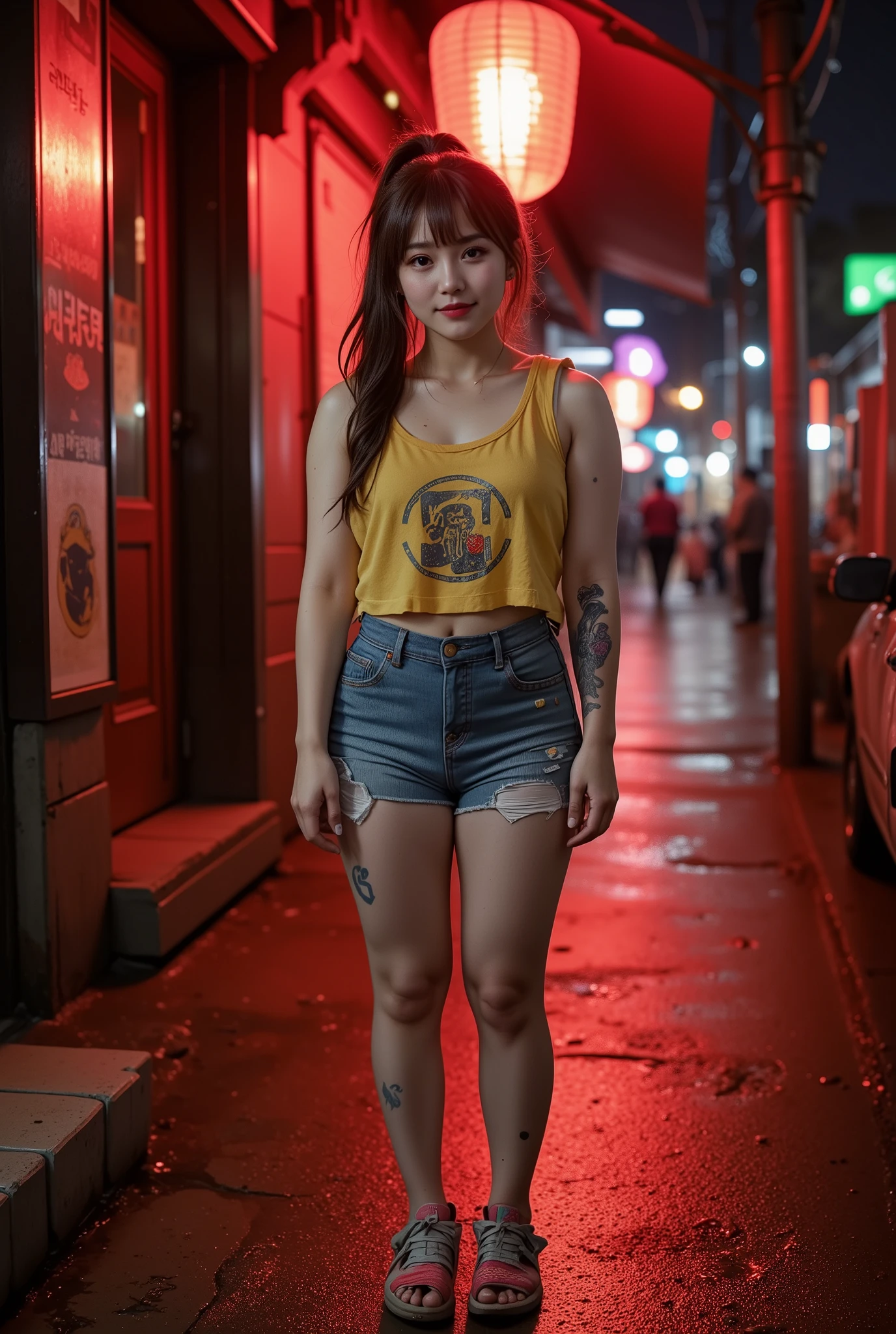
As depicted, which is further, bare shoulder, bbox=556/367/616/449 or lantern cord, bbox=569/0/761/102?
lantern cord, bbox=569/0/761/102

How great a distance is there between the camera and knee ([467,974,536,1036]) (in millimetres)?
2217

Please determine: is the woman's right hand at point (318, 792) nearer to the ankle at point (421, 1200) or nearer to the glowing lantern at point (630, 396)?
the ankle at point (421, 1200)

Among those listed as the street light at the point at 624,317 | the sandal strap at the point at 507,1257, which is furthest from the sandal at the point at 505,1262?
the street light at the point at 624,317

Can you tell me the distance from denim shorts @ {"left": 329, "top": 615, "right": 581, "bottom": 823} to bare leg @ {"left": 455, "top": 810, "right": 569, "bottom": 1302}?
0.17ft

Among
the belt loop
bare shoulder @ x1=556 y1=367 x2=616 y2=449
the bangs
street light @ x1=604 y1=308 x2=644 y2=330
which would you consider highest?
street light @ x1=604 y1=308 x2=644 y2=330

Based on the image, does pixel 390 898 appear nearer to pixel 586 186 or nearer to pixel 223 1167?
pixel 223 1167

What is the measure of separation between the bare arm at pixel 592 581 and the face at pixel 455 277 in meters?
0.20

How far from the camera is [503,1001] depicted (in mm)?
2230

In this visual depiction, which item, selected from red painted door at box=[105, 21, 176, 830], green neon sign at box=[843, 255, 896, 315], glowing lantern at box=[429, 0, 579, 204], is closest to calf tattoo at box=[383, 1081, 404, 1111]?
red painted door at box=[105, 21, 176, 830]

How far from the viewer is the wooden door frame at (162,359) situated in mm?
4977

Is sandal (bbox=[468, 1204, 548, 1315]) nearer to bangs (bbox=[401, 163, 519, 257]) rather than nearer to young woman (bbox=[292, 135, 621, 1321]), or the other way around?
young woman (bbox=[292, 135, 621, 1321])

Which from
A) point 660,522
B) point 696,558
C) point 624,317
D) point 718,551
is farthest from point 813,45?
point 624,317

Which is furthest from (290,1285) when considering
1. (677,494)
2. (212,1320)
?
(677,494)

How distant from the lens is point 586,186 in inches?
428
